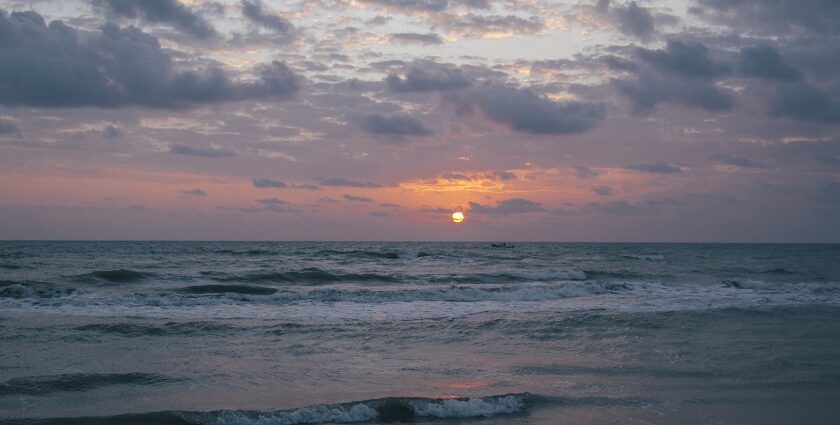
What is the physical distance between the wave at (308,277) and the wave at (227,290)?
15.1 ft

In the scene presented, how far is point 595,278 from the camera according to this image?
129ft

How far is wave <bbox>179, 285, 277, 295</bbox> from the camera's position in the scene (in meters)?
27.5

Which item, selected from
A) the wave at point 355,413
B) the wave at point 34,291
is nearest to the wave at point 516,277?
the wave at point 34,291

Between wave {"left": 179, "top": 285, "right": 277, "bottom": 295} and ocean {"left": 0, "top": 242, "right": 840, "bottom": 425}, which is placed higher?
wave {"left": 179, "top": 285, "right": 277, "bottom": 295}

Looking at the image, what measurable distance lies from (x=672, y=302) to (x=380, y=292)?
1197cm

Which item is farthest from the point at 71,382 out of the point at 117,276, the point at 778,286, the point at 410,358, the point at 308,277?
the point at 778,286

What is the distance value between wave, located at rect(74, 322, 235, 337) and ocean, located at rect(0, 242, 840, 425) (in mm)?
55

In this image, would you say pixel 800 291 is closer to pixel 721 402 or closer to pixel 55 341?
pixel 721 402

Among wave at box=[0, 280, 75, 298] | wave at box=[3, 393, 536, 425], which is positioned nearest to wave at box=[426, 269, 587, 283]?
wave at box=[0, 280, 75, 298]

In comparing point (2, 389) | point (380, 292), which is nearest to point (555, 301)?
point (380, 292)

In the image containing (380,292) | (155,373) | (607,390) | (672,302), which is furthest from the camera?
(380,292)

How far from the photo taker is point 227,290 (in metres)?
27.8

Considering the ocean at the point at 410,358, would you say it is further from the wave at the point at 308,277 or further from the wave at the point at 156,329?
the wave at the point at 308,277

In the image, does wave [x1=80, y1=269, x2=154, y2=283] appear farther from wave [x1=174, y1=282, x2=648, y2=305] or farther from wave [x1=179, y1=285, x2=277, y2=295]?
wave [x1=174, y1=282, x2=648, y2=305]
